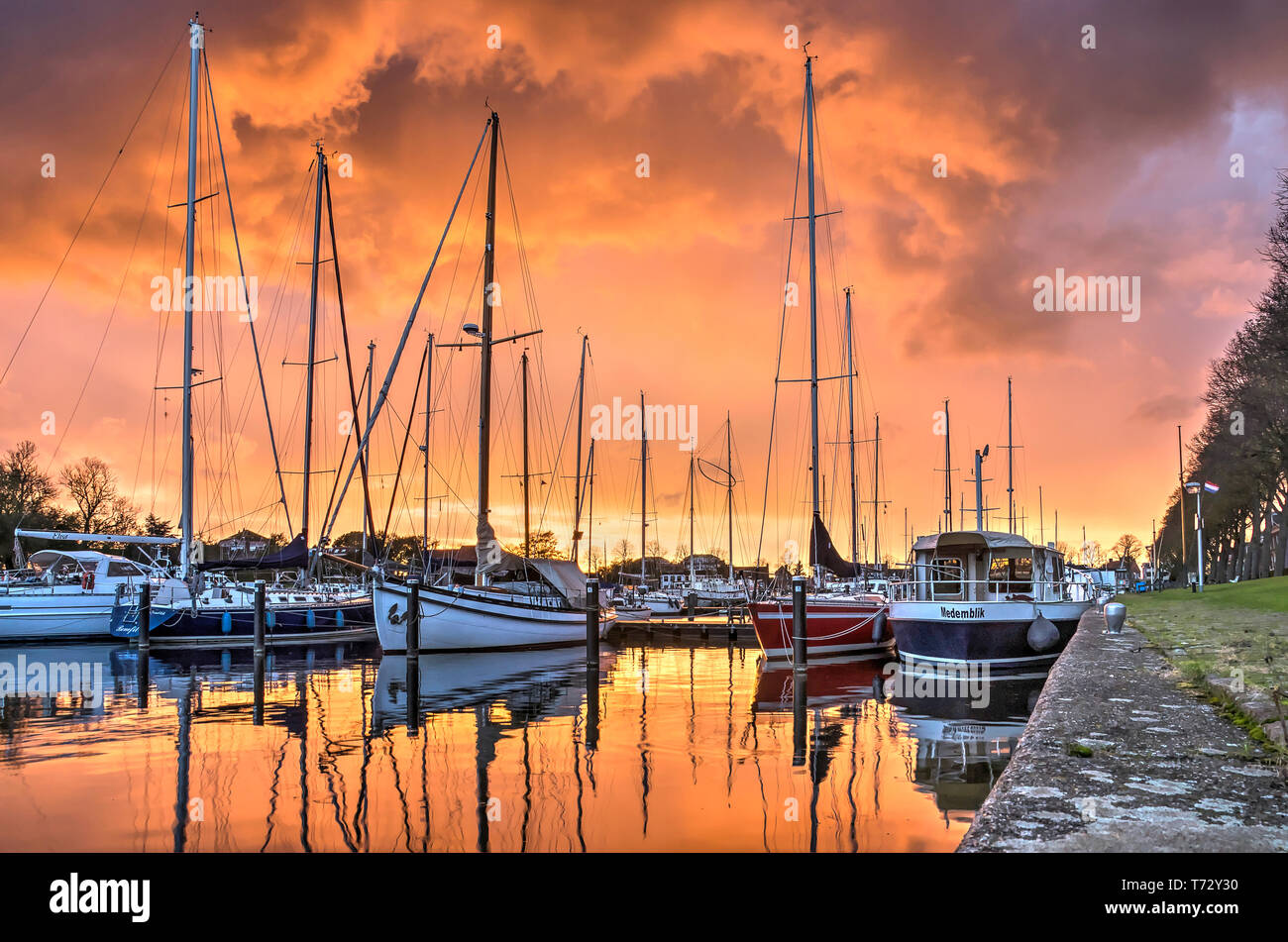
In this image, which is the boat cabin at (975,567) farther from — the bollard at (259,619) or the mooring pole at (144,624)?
the mooring pole at (144,624)

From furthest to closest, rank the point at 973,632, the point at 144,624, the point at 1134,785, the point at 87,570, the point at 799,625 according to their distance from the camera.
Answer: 1. the point at 87,570
2. the point at 144,624
3. the point at 799,625
4. the point at 973,632
5. the point at 1134,785

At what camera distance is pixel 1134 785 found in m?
6.26

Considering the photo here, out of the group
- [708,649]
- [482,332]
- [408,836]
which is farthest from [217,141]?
[408,836]

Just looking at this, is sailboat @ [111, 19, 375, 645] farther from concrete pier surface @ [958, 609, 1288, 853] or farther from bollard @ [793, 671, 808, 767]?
concrete pier surface @ [958, 609, 1288, 853]

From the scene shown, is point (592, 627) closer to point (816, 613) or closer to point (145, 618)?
point (816, 613)

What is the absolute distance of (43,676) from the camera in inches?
953

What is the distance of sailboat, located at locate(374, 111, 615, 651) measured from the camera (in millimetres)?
29969

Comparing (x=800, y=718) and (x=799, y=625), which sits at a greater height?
(x=799, y=625)

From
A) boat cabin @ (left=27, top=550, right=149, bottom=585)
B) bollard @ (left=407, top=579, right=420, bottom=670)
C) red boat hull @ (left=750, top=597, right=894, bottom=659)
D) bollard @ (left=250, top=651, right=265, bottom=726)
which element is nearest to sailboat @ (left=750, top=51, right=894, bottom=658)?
red boat hull @ (left=750, top=597, right=894, bottom=659)

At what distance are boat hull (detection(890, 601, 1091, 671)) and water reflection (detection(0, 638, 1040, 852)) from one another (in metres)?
1.72

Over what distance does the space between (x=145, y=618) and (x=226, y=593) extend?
420 cm

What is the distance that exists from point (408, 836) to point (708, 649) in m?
30.2

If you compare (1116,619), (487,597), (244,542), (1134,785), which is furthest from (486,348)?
(244,542)
